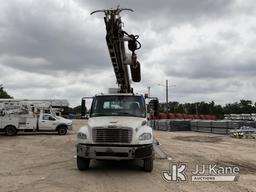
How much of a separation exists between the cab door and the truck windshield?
2234 cm

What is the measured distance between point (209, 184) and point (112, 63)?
253 inches

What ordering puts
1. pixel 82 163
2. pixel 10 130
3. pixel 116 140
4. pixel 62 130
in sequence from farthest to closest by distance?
pixel 62 130 < pixel 10 130 < pixel 82 163 < pixel 116 140

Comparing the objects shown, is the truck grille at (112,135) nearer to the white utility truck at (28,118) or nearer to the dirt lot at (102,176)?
the dirt lot at (102,176)

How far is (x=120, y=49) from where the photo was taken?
13.8 m

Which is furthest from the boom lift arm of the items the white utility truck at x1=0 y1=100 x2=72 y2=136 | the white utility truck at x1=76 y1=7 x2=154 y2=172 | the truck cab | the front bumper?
the white utility truck at x1=0 y1=100 x2=72 y2=136

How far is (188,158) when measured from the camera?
53.6ft

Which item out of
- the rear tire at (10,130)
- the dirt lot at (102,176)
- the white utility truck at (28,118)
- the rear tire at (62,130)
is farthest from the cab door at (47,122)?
the dirt lot at (102,176)

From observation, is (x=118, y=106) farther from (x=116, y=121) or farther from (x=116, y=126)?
(x=116, y=126)

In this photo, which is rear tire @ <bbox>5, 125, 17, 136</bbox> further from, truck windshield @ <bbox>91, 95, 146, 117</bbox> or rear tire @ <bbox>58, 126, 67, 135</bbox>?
truck windshield @ <bbox>91, 95, 146, 117</bbox>

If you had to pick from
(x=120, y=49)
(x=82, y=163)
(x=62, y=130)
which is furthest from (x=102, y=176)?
(x=62, y=130)

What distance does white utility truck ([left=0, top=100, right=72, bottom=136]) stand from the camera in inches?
1326

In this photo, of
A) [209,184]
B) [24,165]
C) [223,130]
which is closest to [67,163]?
[24,165]

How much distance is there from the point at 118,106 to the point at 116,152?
2.16 metres

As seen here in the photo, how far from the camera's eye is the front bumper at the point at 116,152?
39.2 ft
